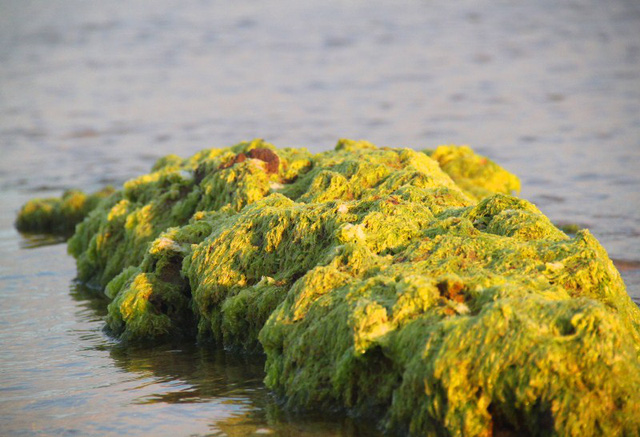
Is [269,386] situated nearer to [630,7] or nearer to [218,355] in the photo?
[218,355]

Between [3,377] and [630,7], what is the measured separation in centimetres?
2782

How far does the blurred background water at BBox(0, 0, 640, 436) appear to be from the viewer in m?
5.41

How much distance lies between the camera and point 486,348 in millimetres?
4074

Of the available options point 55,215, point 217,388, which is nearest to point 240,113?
point 55,215

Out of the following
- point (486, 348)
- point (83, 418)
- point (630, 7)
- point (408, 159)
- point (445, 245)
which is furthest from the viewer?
point (630, 7)

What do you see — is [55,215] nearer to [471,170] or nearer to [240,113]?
[471,170]

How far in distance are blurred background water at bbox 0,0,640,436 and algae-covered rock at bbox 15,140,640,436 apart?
1.09 feet

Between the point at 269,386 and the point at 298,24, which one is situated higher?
the point at 298,24

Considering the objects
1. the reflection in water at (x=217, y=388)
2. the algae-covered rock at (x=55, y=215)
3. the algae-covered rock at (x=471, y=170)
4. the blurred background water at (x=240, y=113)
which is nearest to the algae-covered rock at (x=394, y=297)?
the reflection in water at (x=217, y=388)

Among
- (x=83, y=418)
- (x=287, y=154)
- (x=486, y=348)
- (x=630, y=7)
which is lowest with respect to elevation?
(x=83, y=418)

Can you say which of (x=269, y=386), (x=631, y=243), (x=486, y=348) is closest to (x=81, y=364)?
→ (x=269, y=386)

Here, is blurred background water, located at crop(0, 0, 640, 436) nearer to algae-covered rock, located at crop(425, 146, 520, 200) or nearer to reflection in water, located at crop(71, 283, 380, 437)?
reflection in water, located at crop(71, 283, 380, 437)

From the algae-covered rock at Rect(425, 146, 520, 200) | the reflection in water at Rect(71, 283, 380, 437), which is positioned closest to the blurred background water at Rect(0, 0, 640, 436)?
the reflection in water at Rect(71, 283, 380, 437)

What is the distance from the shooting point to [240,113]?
63.4 ft
